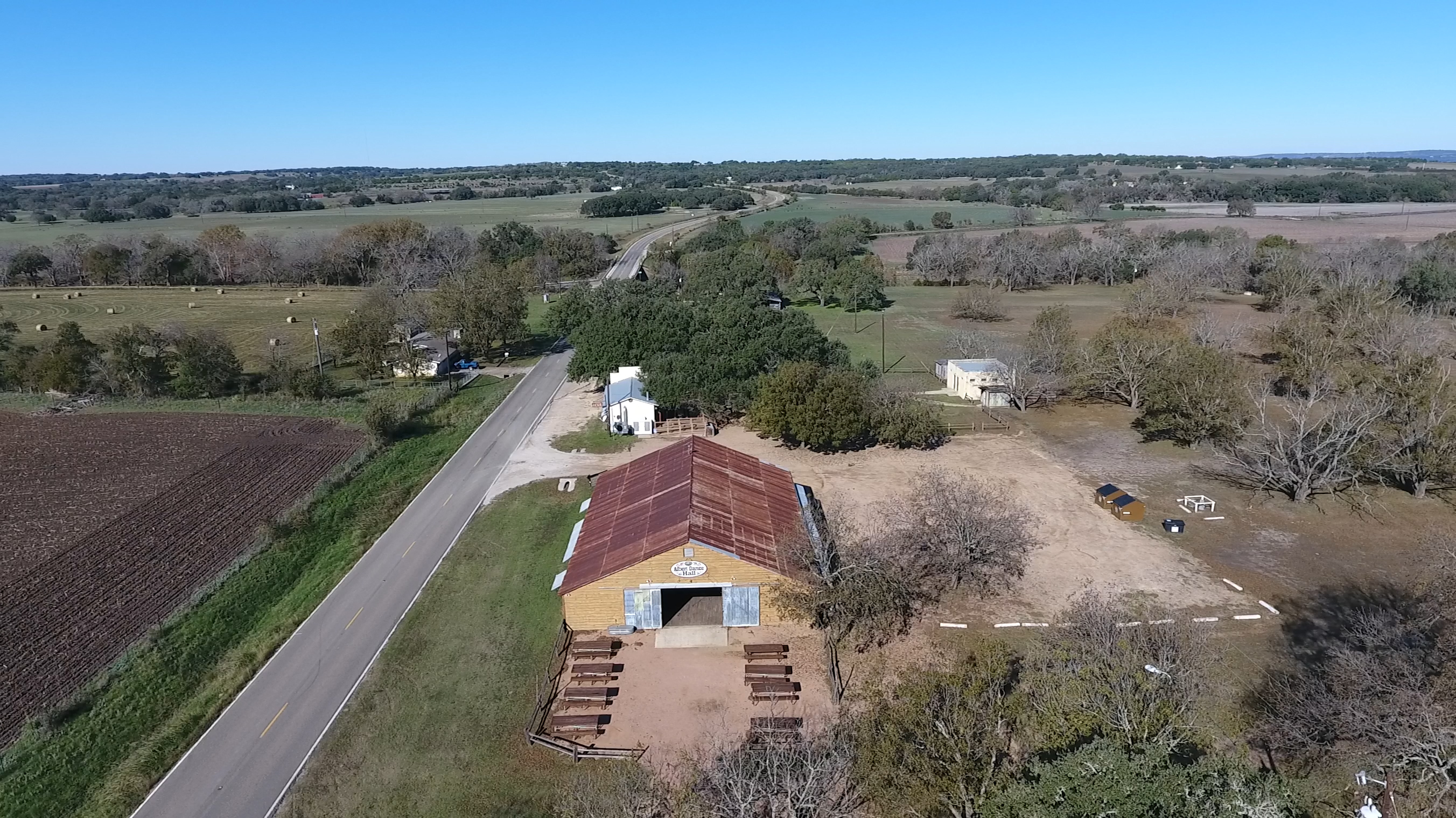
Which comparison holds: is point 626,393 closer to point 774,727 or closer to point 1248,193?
point 774,727

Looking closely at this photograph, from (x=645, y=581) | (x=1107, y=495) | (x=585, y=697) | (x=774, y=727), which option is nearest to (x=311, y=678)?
(x=585, y=697)

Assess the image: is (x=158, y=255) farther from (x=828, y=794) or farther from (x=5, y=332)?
(x=828, y=794)

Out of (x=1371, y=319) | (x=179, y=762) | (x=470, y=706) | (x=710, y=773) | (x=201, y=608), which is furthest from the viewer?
(x=1371, y=319)

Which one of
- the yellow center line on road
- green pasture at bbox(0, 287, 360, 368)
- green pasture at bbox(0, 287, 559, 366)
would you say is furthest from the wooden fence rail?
green pasture at bbox(0, 287, 360, 368)

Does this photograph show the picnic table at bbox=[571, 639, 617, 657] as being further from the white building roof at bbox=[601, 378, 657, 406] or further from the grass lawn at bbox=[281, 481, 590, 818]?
the white building roof at bbox=[601, 378, 657, 406]

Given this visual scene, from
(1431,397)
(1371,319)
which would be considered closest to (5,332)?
(1431,397)

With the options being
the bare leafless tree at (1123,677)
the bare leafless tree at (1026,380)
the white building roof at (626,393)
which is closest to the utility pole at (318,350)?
the white building roof at (626,393)
